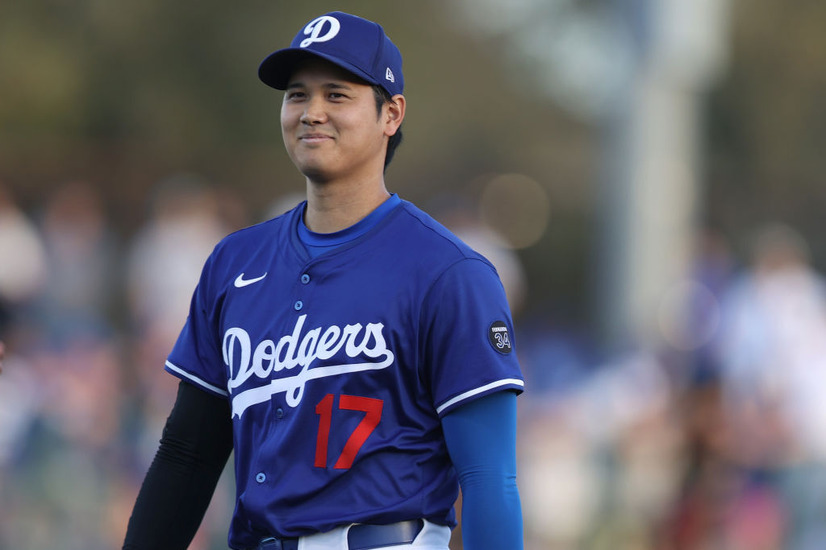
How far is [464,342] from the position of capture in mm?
3463

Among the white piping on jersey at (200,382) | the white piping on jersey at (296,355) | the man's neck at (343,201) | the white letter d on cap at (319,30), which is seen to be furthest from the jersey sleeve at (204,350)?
the white letter d on cap at (319,30)

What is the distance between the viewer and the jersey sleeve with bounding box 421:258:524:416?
3438 millimetres

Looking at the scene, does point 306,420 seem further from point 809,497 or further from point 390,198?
point 809,497

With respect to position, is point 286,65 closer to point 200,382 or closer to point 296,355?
point 296,355

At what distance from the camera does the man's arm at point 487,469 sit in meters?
3.38

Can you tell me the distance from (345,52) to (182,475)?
1.27m

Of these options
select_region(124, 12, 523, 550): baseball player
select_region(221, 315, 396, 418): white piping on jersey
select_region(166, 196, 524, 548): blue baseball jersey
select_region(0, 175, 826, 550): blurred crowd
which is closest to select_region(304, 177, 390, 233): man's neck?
select_region(124, 12, 523, 550): baseball player

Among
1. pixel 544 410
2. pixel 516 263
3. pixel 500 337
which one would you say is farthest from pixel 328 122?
pixel 544 410

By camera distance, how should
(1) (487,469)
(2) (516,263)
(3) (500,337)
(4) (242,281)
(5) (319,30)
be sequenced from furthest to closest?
1. (2) (516,263)
2. (4) (242,281)
3. (5) (319,30)
4. (3) (500,337)
5. (1) (487,469)

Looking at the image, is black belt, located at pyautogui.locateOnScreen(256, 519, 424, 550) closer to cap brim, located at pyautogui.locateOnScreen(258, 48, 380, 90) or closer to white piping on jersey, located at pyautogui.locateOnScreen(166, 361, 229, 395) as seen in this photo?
white piping on jersey, located at pyautogui.locateOnScreen(166, 361, 229, 395)

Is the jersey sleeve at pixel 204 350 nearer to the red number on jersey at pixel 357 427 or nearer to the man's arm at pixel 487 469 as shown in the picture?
the red number on jersey at pixel 357 427

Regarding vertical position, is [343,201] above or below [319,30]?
below

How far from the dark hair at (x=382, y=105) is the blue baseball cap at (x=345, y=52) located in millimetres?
19

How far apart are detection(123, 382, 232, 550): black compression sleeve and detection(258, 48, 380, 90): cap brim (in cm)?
90
